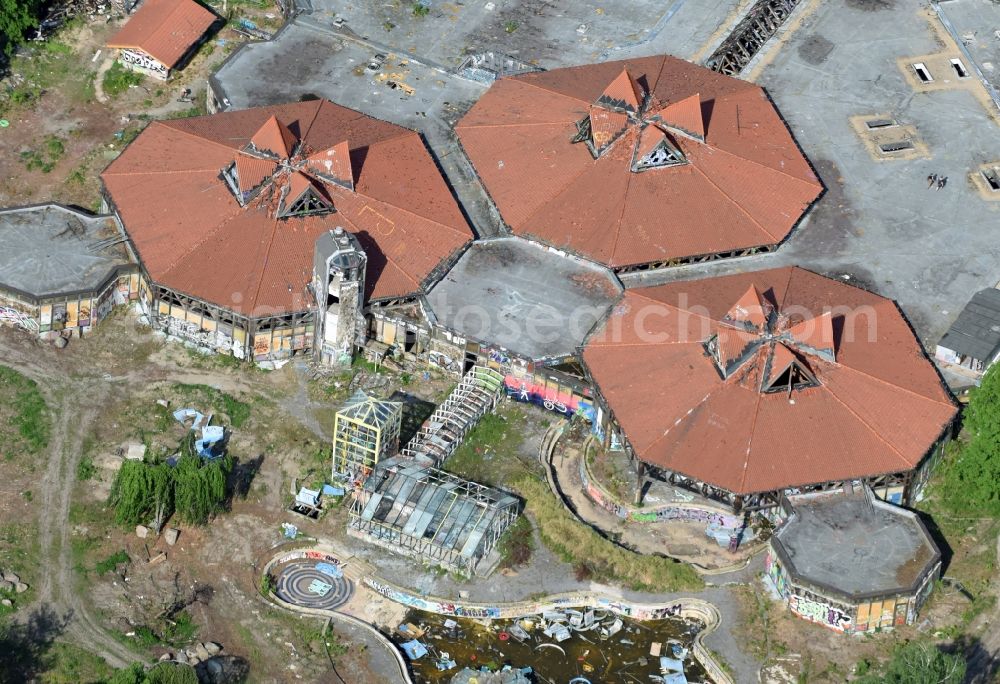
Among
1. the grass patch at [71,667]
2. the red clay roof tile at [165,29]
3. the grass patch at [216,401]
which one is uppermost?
the red clay roof tile at [165,29]

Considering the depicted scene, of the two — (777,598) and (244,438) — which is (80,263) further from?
(777,598)

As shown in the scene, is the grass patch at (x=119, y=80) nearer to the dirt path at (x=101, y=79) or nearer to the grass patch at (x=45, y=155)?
the dirt path at (x=101, y=79)

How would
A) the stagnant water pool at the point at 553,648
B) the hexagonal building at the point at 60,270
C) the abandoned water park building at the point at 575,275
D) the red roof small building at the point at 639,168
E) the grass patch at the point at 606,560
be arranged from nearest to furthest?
1. the stagnant water pool at the point at 553,648
2. the grass patch at the point at 606,560
3. the abandoned water park building at the point at 575,275
4. the hexagonal building at the point at 60,270
5. the red roof small building at the point at 639,168

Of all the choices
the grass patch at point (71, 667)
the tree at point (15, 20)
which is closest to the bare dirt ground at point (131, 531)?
the grass patch at point (71, 667)

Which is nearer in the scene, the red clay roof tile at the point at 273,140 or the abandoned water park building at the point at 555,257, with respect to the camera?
the abandoned water park building at the point at 555,257

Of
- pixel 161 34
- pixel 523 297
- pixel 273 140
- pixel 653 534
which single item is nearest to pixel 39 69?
pixel 161 34

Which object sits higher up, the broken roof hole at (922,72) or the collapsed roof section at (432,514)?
the broken roof hole at (922,72)

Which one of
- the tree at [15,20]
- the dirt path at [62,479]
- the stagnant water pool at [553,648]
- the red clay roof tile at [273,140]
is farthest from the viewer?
the tree at [15,20]

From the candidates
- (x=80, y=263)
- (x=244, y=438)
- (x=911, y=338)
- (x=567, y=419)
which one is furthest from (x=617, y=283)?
(x=80, y=263)
